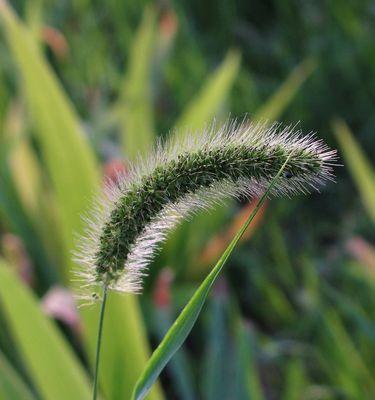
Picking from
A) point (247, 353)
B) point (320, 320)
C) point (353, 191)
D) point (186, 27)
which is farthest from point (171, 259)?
point (186, 27)

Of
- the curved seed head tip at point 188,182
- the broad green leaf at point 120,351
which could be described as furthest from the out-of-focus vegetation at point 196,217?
the curved seed head tip at point 188,182

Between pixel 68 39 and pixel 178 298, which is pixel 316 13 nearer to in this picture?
pixel 68 39

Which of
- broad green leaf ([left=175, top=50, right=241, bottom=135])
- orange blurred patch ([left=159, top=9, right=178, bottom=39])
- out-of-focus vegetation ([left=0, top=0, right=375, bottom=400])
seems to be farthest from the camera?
orange blurred patch ([left=159, top=9, right=178, bottom=39])

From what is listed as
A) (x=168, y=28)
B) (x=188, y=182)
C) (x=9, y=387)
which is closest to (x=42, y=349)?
(x=9, y=387)

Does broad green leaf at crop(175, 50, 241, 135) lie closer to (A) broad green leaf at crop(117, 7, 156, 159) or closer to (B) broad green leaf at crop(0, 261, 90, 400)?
(A) broad green leaf at crop(117, 7, 156, 159)

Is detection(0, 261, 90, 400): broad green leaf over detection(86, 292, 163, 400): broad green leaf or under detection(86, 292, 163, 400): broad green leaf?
over

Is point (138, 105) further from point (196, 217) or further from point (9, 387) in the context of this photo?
point (9, 387)

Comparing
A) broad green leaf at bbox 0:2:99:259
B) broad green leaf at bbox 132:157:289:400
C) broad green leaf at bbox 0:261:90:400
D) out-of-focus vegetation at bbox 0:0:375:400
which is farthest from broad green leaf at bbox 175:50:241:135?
broad green leaf at bbox 132:157:289:400
